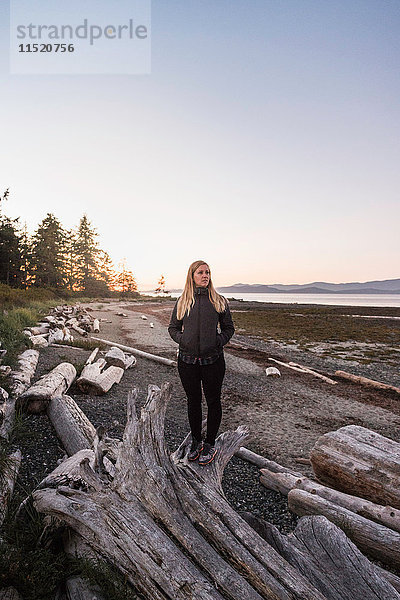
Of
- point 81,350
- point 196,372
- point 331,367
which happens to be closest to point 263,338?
point 331,367

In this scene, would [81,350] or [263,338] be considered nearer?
[81,350]

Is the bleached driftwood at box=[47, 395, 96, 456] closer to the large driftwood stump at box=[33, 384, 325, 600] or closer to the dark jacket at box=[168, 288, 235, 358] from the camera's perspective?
the large driftwood stump at box=[33, 384, 325, 600]

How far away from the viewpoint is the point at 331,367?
46.3 feet

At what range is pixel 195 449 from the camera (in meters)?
4.05

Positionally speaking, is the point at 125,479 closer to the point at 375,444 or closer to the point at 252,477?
the point at 252,477

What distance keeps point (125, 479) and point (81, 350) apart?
37.6 feet

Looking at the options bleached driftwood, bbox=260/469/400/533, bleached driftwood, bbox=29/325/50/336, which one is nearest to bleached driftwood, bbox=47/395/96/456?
bleached driftwood, bbox=260/469/400/533

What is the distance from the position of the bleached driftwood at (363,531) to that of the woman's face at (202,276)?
2.93 meters

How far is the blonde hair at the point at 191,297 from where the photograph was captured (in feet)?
13.8

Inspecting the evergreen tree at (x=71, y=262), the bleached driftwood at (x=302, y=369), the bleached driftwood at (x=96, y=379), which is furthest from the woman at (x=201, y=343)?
the evergreen tree at (x=71, y=262)

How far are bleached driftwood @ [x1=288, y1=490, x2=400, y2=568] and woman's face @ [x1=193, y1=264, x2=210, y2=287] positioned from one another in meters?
2.93

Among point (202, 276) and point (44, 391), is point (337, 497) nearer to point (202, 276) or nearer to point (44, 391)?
point (202, 276)

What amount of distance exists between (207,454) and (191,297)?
1.84m

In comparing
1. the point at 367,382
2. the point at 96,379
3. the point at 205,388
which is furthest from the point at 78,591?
the point at 367,382
